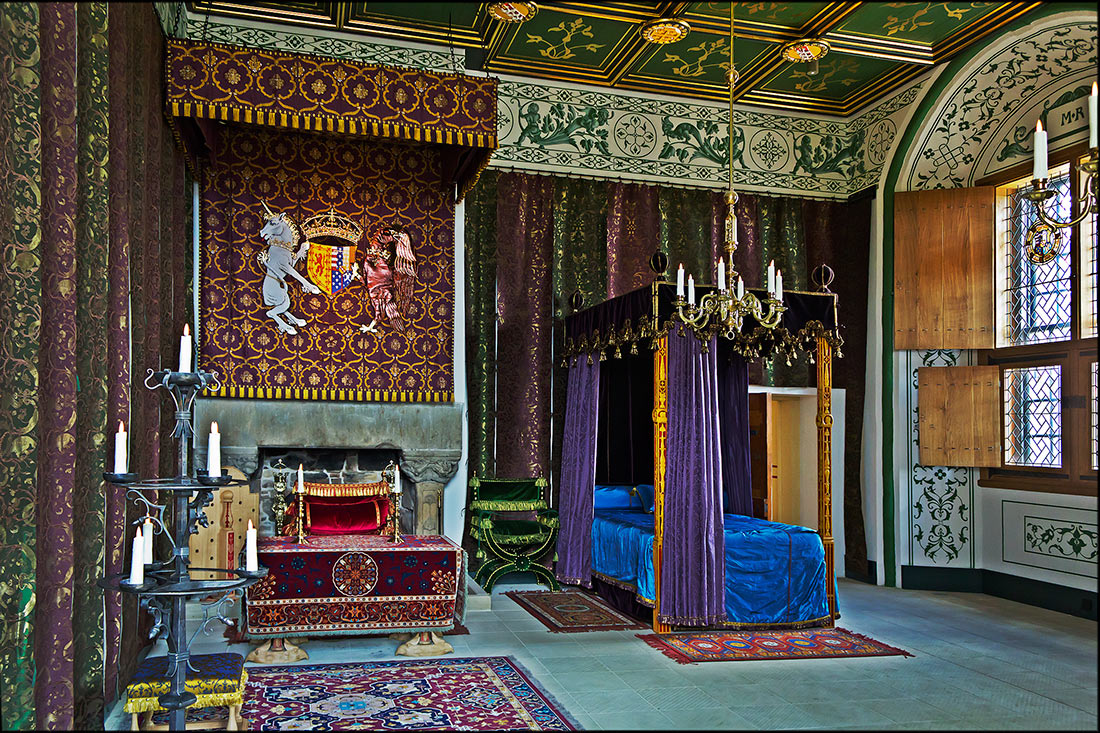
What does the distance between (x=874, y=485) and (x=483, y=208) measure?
16.4 feet

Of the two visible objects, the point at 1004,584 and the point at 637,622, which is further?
the point at 1004,584

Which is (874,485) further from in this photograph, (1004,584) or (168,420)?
(168,420)

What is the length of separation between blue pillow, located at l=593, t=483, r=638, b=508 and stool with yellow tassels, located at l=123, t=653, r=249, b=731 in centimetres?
459

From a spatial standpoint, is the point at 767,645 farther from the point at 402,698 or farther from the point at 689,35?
the point at 689,35

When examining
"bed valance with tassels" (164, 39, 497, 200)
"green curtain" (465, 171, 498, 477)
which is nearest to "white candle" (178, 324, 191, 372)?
"bed valance with tassels" (164, 39, 497, 200)

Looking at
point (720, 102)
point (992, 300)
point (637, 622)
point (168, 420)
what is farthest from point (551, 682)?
point (720, 102)

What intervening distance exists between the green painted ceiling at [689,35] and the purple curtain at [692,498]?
2961mm

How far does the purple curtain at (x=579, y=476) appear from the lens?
794 cm

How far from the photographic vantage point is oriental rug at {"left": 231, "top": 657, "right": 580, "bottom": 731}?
4.45 metres

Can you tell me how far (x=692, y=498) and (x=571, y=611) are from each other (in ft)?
5.05

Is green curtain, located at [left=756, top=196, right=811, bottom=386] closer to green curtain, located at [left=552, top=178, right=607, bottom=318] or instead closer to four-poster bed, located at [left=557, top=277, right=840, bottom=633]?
four-poster bed, located at [left=557, top=277, right=840, bottom=633]

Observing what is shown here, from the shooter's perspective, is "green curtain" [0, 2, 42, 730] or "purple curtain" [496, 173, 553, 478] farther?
"purple curtain" [496, 173, 553, 478]

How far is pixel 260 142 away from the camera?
7801 millimetres

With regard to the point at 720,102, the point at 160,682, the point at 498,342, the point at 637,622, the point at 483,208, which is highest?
the point at 720,102
